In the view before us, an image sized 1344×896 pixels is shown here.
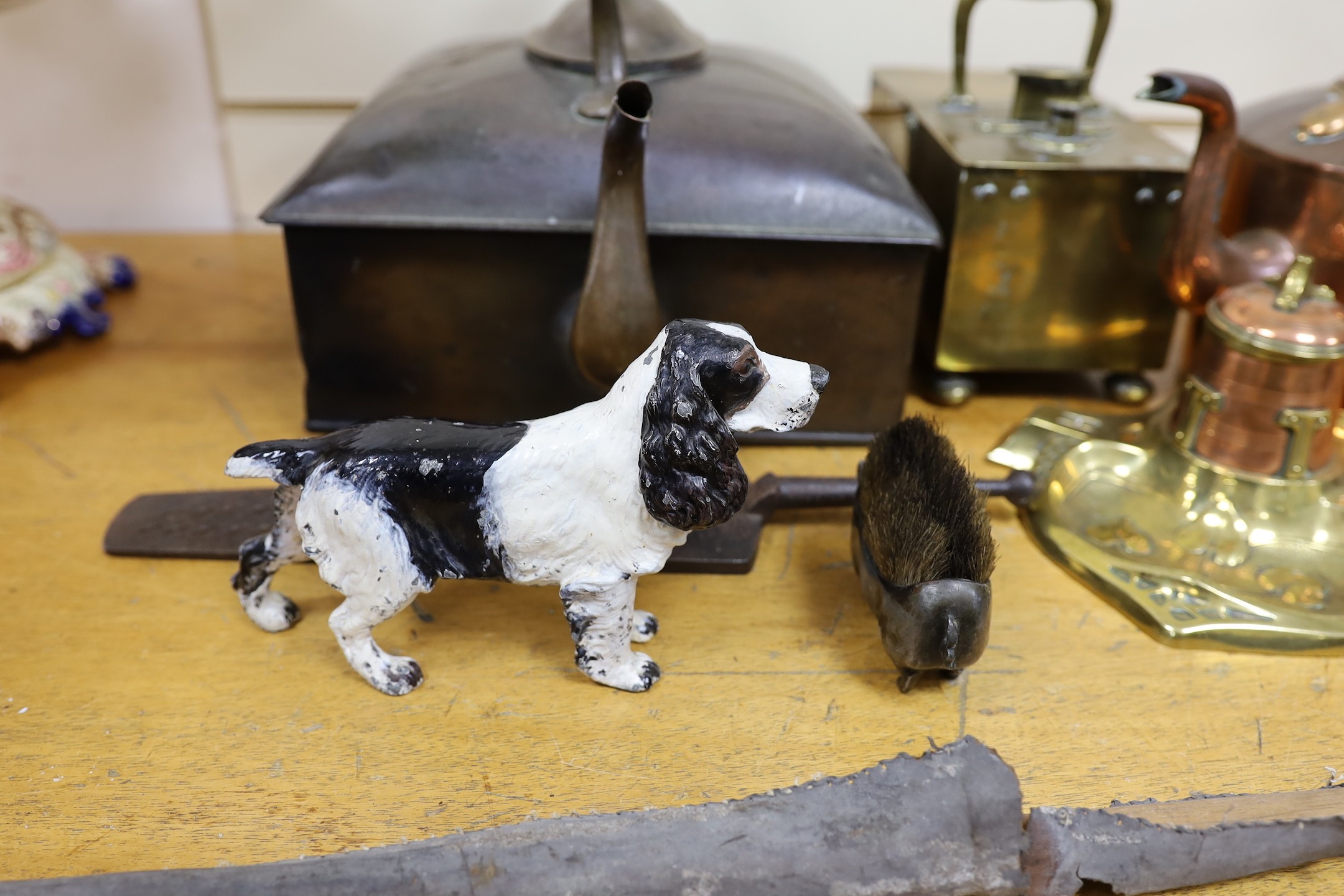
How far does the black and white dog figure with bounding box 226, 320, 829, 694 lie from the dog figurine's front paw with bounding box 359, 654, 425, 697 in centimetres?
4

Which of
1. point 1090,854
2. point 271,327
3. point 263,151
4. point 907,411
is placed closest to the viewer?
point 1090,854

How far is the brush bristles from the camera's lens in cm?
77

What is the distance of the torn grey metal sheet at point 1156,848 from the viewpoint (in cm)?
67

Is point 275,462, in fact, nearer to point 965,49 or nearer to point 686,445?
point 686,445

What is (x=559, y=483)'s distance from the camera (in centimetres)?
73

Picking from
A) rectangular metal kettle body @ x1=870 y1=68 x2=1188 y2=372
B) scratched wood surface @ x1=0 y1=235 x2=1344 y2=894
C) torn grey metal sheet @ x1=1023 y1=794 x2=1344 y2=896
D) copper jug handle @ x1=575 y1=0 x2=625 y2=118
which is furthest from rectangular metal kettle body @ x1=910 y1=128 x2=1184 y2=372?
torn grey metal sheet @ x1=1023 y1=794 x2=1344 y2=896

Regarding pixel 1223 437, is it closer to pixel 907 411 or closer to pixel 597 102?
pixel 907 411

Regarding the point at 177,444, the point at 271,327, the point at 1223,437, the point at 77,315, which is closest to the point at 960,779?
the point at 1223,437

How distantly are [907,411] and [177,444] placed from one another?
83 centimetres

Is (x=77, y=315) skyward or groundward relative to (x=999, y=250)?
groundward

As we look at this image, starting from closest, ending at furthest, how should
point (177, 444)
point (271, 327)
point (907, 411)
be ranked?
point (177, 444)
point (907, 411)
point (271, 327)

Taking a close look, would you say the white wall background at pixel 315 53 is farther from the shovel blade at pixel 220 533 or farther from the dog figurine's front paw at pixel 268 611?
the dog figurine's front paw at pixel 268 611

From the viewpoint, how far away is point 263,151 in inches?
64.1

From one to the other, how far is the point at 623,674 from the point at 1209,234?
29.0 inches
